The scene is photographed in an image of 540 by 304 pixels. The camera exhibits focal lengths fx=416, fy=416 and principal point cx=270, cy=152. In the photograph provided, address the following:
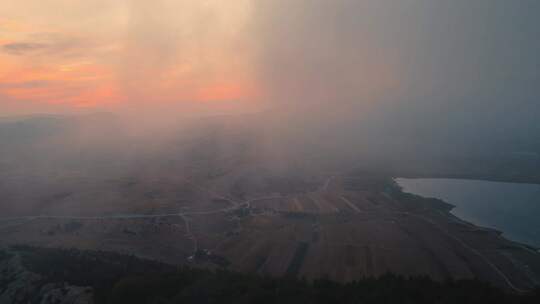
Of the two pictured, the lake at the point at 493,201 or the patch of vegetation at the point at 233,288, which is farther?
the lake at the point at 493,201

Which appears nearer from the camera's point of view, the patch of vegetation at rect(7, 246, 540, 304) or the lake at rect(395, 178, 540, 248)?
the patch of vegetation at rect(7, 246, 540, 304)

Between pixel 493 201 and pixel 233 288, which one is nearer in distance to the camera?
pixel 233 288

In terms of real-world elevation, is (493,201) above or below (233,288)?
above

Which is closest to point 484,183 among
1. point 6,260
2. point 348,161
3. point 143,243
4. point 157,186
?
point 348,161
